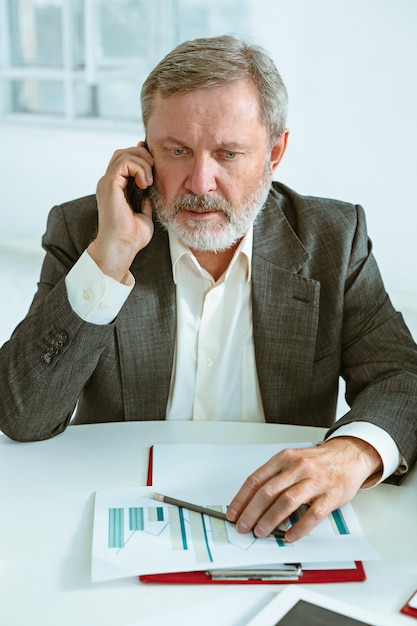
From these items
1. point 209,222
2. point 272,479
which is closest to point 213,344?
point 209,222

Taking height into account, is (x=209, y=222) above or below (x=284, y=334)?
above

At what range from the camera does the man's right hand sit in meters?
1.73

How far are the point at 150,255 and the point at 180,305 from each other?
0.46ft

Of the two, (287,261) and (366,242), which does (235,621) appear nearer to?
(287,261)

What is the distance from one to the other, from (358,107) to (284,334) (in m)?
3.42

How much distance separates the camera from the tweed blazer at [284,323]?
1.82 meters

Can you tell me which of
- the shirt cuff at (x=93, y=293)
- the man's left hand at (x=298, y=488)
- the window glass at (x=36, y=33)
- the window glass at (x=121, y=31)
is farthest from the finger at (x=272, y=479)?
the window glass at (x=36, y=33)

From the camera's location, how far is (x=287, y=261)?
6.26ft

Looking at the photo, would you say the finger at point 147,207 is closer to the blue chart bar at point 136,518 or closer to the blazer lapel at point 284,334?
the blazer lapel at point 284,334

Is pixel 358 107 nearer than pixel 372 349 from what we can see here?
No

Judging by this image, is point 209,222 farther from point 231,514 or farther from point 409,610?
point 409,610

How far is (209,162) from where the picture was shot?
177cm

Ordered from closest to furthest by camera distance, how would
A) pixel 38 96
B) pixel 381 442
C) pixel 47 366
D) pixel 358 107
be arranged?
pixel 381 442
pixel 47 366
pixel 358 107
pixel 38 96

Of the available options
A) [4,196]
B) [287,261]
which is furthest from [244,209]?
[4,196]
